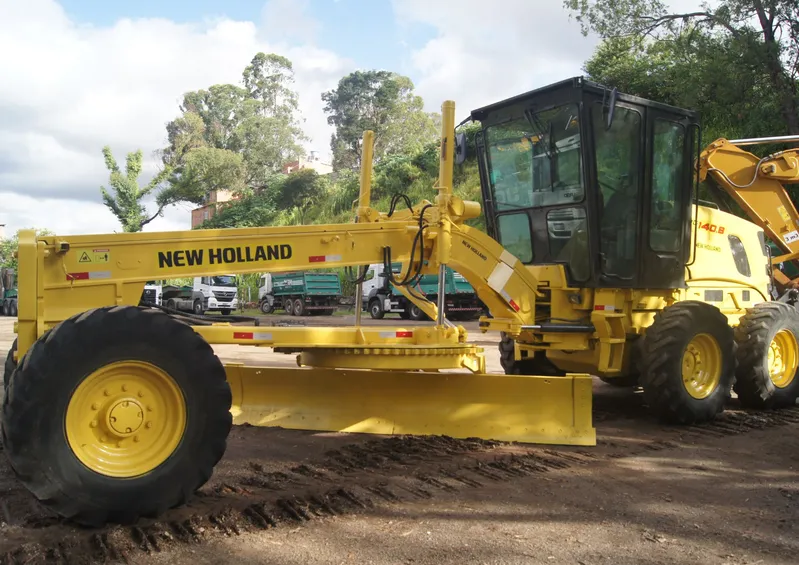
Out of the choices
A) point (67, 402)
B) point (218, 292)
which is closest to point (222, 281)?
point (218, 292)

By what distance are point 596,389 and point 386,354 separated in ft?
14.5

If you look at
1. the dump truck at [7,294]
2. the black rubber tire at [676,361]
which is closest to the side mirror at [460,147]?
the black rubber tire at [676,361]

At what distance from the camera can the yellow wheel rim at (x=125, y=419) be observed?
3.61 metres

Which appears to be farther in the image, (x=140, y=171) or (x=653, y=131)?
(x=140, y=171)

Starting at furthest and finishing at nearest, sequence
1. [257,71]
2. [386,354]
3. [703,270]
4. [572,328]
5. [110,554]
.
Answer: [257,71] → [703,270] → [572,328] → [386,354] → [110,554]

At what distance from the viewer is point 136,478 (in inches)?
142

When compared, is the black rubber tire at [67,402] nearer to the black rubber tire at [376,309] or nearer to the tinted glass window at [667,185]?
the tinted glass window at [667,185]

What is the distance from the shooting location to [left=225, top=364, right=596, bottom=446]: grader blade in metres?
5.39

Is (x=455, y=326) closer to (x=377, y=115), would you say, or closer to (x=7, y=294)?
(x=7, y=294)

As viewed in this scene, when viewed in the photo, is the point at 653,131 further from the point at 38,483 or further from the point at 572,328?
the point at 38,483

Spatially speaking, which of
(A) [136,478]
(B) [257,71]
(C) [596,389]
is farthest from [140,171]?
(A) [136,478]

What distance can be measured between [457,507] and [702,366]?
12.1ft

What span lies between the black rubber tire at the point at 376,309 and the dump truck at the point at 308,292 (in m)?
3.26

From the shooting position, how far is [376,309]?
992 inches
